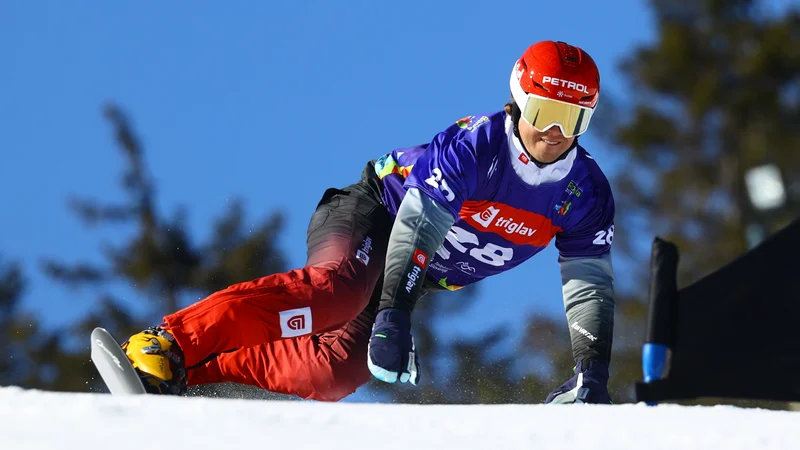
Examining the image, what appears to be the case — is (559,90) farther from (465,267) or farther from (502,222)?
(465,267)

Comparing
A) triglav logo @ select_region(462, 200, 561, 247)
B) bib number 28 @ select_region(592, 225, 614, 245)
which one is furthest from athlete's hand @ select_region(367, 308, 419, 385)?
bib number 28 @ select_region(592, 225, 614, 245)

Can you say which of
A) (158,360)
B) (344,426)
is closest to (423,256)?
(158,360)

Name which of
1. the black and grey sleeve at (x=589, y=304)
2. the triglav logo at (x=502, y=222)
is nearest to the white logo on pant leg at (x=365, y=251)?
the triglav logo at (x=502, y=222)

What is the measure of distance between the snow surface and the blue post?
1.54ft

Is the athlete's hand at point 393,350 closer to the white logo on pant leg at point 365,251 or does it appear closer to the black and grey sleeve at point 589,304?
the white logo on pant leg at point 365,251

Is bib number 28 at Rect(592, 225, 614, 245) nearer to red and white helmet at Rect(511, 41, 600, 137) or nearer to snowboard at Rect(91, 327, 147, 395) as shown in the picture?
red and white helmet at Rect(511, 41, 600, 137)

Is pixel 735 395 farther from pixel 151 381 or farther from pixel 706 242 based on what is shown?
pixel 706 242

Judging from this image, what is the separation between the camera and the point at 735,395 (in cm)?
370

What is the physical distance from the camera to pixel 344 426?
108 inches

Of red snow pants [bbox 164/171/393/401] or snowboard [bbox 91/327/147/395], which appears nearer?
snowboard [bbox 91/327/147/395]

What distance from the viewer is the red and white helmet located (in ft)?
14.9

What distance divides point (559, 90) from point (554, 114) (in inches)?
3.8

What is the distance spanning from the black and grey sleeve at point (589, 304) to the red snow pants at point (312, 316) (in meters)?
0.81

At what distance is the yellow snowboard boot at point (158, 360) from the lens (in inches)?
169
